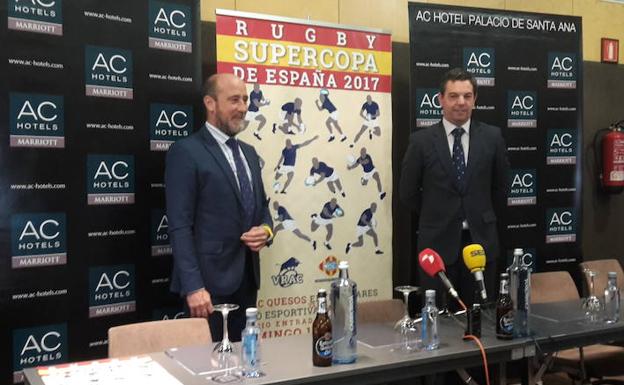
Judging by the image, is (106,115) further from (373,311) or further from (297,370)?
(297,370)

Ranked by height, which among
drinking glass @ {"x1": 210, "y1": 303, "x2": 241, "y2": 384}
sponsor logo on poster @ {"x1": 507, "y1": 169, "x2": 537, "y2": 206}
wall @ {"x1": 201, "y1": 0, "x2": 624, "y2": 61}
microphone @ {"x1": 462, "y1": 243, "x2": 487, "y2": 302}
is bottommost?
drinking glass @ {"x1": 210, "y1": 303, "x2": 241, "y2": 384}

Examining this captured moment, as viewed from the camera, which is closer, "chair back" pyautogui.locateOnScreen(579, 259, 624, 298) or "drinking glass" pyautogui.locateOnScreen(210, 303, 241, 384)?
"drinking glass" pyautogui.locateOnScreen(210, 303, 241, 384)

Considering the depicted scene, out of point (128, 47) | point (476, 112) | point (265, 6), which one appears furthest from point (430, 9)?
point (128, 47)

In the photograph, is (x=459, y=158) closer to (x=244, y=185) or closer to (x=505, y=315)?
(x=244, y=185)

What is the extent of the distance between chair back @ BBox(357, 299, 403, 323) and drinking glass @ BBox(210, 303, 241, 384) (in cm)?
88

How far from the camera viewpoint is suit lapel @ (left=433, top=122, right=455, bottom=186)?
3586 millimetres

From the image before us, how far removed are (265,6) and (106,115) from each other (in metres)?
1.37

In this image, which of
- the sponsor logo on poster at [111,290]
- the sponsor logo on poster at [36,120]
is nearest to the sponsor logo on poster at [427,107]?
the sponsor logo on poster at [111,290]

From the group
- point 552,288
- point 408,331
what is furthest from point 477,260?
point 552,288

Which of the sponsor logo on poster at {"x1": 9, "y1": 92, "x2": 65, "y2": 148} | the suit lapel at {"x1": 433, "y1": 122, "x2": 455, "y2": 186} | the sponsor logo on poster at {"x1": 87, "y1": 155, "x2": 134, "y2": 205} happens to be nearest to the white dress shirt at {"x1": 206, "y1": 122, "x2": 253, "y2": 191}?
the sponsor logo on poster at {"x1": 87, "y1": 155, "x2": 134, "y2": 205}

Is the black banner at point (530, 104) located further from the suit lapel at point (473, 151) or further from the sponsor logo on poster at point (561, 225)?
the suit lapel at point (473, 151)

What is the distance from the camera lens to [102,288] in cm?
332

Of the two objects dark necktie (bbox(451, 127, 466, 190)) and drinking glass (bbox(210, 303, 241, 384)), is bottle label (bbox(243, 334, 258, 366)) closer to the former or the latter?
drinking glass (bbox(210, 303, 241, 384))

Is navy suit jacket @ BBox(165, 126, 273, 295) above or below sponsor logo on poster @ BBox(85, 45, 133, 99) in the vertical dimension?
below
